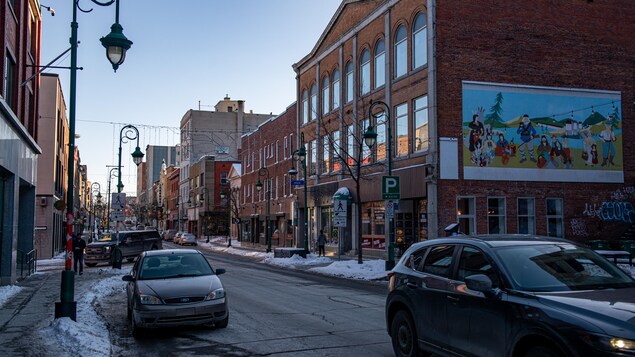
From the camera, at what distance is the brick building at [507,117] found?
27.8 metres

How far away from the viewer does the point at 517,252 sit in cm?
644

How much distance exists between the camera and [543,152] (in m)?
29.1

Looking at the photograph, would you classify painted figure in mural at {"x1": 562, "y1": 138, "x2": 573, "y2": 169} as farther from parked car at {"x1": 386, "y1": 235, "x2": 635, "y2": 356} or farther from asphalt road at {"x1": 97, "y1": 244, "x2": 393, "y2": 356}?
parked car at {"x1": 386, "y1": 235, "x2": 635, "y2": 356}

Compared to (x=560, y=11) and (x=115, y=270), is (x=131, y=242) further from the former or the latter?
(x=560, y=11)

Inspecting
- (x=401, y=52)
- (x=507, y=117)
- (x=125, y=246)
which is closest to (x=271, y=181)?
(x=125, y=246)

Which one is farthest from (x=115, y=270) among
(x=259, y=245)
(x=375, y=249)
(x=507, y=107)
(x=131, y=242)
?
(x=259, y=245)

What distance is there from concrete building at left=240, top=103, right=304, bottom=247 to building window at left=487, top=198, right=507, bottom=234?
18712 millimetres

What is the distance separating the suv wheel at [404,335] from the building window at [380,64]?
25.8 metres

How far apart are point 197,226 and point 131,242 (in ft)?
193

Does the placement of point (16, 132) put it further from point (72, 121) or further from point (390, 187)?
point (390, 187)

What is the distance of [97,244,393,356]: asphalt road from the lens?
30.3 feet

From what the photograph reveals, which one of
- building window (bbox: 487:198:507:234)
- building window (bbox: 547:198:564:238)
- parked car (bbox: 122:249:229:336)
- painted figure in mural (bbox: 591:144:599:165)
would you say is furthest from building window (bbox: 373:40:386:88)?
parked car (bbox: 122:249:229:336)

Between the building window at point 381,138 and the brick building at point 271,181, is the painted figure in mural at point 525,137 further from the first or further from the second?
the brick building at point 271,181

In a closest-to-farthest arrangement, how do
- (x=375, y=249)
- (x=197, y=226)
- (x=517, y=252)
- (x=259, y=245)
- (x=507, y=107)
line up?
1. (x=517, y=252)
2. (x=507, y=107)
3. (x=375, y=249)
4. (x=259, y=245)
5. (x=197, y=226)
